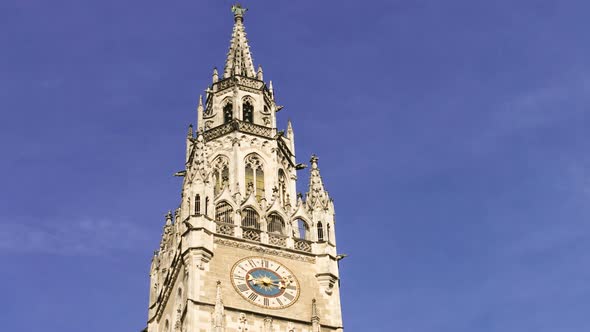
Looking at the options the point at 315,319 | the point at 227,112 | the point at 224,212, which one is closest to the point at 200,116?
the point at 227,112

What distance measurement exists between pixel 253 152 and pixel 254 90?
248 inches

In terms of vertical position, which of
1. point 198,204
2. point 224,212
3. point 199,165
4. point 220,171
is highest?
point 220,171

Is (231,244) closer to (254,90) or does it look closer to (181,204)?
(181,204)

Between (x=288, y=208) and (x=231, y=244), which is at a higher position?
(x=288, y=208)

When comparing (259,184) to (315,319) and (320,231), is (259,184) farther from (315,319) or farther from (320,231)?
(315,319)

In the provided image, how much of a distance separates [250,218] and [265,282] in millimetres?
5658

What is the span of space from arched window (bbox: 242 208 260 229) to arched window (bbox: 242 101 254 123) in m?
9.60

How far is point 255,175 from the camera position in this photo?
199 ft

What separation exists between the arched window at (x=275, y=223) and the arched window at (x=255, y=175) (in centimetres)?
248

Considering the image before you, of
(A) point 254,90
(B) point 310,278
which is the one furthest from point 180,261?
(A) point 254,90

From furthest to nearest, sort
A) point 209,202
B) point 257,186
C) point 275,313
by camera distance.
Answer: point 257,186, point 209,202, point 275,313

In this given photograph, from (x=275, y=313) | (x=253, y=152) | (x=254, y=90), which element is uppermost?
(x=254, y=90)

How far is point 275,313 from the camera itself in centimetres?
5041

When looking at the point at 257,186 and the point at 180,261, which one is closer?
the point at 180,261
